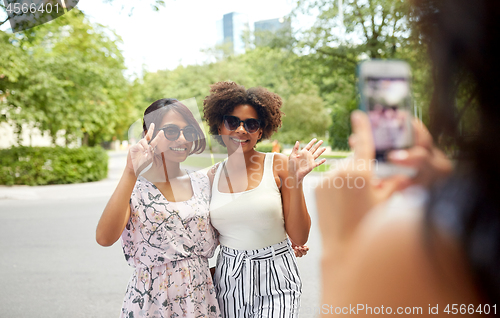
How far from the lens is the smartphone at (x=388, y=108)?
409 millimetres

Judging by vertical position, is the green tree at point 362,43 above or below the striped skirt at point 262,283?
above

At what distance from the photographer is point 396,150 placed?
412 mm

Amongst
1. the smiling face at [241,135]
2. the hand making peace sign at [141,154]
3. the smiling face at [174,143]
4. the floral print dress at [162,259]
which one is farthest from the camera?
the smiling face at [241,135]

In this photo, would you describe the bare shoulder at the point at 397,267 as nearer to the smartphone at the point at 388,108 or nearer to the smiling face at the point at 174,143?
the smartphone at the point at 388,108

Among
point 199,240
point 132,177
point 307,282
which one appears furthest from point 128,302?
point 307,282

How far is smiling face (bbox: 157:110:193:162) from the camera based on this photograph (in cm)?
187

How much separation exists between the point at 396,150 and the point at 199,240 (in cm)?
153

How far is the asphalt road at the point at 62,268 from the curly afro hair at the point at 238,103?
601mm

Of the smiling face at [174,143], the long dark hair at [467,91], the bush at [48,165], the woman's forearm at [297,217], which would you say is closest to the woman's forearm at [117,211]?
the smiling face at [174,143]

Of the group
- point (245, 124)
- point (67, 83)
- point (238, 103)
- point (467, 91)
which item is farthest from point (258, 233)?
point (67, 83)

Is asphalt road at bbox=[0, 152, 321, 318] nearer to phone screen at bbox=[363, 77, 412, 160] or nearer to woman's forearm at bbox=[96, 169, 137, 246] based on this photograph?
woman's forearm at bbox=[96, 169, 137, 246]

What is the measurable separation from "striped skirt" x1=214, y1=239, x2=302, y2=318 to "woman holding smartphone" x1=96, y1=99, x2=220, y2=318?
0.36 ft

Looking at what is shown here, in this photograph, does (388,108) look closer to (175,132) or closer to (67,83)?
(175,132)

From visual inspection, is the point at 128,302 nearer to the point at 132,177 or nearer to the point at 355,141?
the point at 132,177
